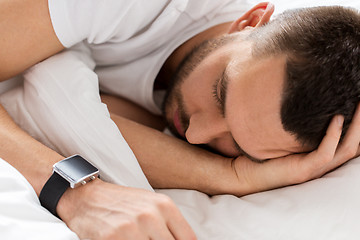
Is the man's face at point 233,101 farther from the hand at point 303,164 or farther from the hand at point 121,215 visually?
the hand at point 121,215

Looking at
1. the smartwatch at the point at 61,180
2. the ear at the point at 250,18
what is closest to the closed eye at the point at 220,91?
the ear at the point at 250,18

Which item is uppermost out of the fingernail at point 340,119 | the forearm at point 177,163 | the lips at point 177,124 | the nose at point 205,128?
the fingernail at point 340,119

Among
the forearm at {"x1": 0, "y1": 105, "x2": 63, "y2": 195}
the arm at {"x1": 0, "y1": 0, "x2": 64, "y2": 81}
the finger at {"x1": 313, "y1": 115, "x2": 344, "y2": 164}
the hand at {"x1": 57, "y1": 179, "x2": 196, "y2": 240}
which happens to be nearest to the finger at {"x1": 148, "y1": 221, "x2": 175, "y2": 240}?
the hand at {"x1": 57, "y1": 179, "x2": 196, "y2": 240}

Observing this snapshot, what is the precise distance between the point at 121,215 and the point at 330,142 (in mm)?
460

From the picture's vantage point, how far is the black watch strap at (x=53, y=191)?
770 mm

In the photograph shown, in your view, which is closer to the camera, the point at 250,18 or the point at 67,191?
the point at 67,191

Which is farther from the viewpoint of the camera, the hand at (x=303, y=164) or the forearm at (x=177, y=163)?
the forearm at (x=177, y=163)

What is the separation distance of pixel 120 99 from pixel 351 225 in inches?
30.9

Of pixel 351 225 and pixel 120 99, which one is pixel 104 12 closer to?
pixel 120 99

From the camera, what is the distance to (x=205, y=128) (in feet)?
3.05

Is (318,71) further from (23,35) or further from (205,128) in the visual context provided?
(23,35)

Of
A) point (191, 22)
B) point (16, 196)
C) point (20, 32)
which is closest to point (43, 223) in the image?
point (16, 196)

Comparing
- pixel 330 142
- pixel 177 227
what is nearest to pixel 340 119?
pixel 330 142

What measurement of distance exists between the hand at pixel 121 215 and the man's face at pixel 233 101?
0.24 metres
